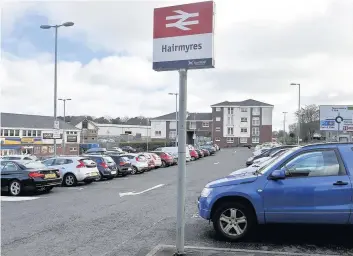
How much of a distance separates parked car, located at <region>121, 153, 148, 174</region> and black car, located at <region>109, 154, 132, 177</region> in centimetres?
136

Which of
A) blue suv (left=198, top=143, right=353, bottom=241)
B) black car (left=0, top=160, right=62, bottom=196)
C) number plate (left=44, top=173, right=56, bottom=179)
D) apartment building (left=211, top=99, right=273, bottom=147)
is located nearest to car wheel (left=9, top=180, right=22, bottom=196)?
black car (left=0, top=160, right=62, bottom=196)

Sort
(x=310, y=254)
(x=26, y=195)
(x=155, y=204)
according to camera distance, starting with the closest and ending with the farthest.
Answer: (x=310, y=254), (x=155, y=204), (x=26, y=195)

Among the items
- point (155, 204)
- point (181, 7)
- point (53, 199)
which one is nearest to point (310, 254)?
point (181, 7)

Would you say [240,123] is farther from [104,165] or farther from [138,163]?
[104,165]

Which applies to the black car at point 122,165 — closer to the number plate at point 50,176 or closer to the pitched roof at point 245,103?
the number plate at point 50,176

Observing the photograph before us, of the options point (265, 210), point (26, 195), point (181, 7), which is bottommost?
point (26, 195)

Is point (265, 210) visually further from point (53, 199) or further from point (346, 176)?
point (53, 199)

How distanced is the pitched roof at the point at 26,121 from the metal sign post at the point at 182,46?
214 ft

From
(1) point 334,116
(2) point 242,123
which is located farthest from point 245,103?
(1) point 334,116

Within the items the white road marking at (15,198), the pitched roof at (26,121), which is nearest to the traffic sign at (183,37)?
the white road marking at (15,198)

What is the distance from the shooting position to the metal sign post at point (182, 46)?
5.28 metres

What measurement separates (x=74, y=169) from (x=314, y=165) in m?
13.7

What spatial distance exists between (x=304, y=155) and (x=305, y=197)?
745 millimetres

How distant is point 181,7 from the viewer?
5.40 metres
